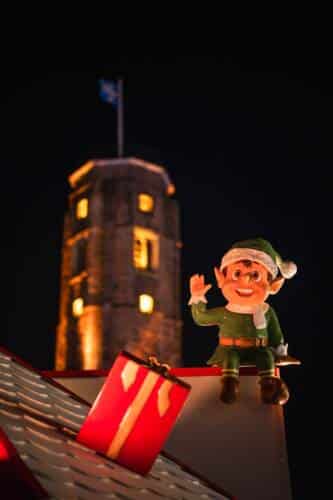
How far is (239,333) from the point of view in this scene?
27.9ft

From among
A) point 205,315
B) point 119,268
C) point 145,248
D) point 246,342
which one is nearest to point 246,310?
point 246,342

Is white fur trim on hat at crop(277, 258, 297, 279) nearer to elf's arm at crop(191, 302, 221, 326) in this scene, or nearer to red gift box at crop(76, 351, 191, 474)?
elf's arm at crop(191, 302, 221, 326)

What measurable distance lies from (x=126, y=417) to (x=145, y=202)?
35322mm

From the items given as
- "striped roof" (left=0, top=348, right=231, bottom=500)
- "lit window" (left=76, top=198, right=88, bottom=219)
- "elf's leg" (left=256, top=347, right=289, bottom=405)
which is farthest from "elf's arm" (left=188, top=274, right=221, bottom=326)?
"lit window" (left=76, top=198, right=88, bottom=219)

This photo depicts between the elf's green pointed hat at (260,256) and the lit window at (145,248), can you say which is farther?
the lit window at (145,248)

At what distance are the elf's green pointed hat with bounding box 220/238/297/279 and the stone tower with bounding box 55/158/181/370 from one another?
27606mm

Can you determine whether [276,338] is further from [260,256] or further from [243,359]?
[260,256]

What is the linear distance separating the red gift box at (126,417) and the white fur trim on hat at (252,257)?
3.69m

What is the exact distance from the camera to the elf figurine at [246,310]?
8.21 metres

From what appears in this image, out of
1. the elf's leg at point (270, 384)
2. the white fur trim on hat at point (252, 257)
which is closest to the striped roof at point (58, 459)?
the elf's leg at point (270, 384)

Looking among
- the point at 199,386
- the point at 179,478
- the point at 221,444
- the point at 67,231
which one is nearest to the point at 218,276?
the point at 199,386

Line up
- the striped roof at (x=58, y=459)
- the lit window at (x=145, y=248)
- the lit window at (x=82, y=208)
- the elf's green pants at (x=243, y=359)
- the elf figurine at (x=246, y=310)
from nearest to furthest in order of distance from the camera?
1. the striped roof at (x=58, y=459)
2. the elf's green pants at (x=243, y=359)
3. the elf figurine at (x=246, y=310)
4. the lit window at (x=145, y=248)
5. the lit window at (x=82, y=208)

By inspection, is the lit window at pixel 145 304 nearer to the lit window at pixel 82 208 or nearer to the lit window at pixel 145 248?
the lit window at pixel 145 248

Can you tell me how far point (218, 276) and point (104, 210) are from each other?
103 feet
